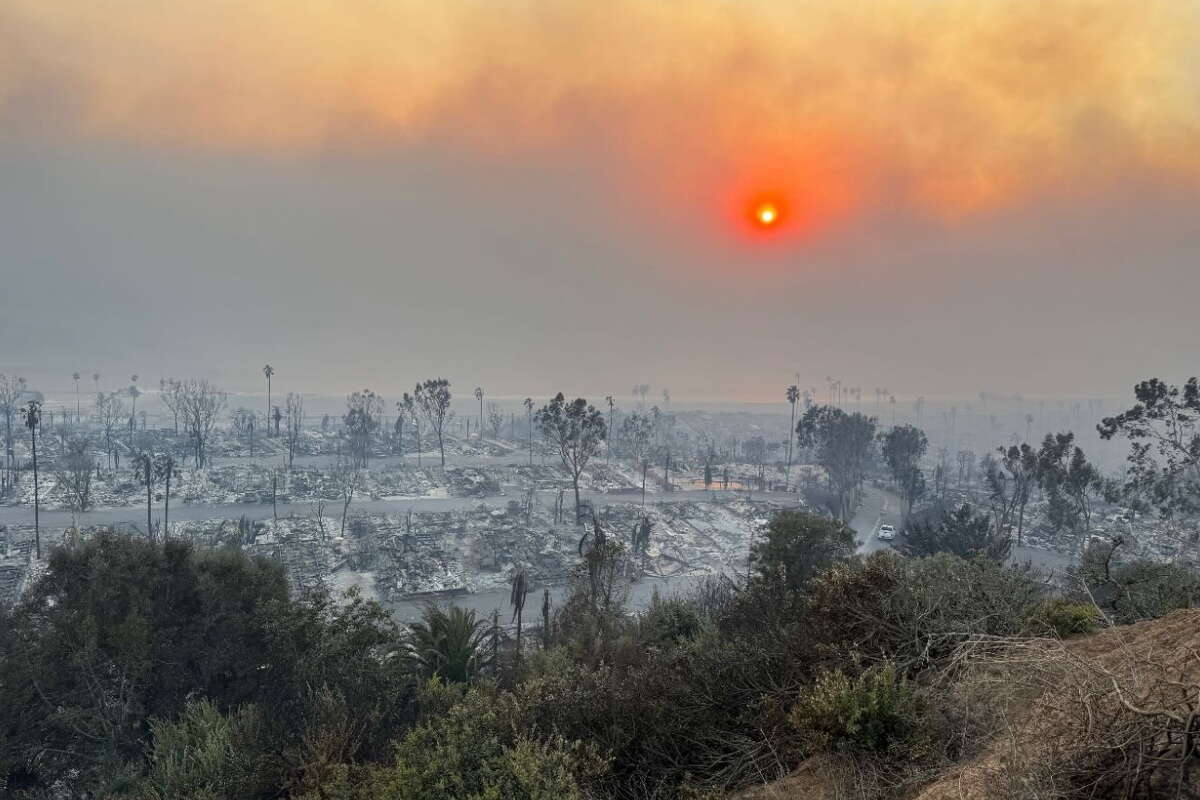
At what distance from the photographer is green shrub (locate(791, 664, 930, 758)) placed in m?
5.18

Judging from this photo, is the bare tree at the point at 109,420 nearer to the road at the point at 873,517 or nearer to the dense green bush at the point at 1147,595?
the road at the point at 873,517

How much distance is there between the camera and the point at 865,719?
5246 mm

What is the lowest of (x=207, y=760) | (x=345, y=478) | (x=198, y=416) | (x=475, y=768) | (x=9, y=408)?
(x=345, y=478)

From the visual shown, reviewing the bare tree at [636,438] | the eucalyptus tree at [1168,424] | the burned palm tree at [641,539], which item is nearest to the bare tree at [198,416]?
the burned palm tree at [641,539]

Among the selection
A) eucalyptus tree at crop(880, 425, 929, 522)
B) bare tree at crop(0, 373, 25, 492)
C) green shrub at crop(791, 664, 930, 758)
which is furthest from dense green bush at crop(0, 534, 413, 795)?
eucalyptus tree at crop(880, 425, 929, 522)

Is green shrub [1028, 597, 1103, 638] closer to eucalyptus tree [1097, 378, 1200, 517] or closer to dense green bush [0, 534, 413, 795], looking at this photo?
dense green bush [0, 534, 413, 795]

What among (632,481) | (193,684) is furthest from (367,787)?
(632,481)

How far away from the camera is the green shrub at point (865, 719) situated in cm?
518

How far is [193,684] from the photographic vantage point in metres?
14.0

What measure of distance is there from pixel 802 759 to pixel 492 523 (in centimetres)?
3895

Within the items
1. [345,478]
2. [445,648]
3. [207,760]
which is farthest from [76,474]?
[207,760]

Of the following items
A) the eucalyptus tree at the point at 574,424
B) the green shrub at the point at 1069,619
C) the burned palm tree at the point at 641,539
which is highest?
the eucalyptus tree at the point at 574,424

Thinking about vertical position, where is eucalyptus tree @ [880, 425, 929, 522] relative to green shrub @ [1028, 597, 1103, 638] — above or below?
below

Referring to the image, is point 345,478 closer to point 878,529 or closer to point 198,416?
point 198,416
